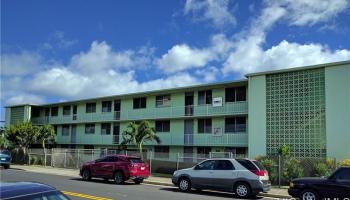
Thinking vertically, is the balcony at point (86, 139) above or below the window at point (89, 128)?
below

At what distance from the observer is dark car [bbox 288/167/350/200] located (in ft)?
45.8

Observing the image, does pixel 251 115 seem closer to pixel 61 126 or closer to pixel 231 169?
pixel 231 169

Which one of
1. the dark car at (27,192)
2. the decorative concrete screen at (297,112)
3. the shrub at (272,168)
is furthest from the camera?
the decorative concrete screen at (297,112)

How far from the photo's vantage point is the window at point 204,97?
36.5 m

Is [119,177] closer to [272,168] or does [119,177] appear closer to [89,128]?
[272,168]

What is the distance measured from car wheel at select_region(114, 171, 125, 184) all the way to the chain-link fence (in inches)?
276

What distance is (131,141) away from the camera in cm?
3581

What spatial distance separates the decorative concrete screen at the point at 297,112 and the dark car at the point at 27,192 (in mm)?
25198

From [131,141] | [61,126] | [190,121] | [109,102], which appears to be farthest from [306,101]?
[61,126]

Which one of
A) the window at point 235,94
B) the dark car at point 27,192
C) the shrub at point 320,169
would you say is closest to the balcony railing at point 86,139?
the window at point 235,94

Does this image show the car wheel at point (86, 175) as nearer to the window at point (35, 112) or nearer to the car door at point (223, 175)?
the car door at point (223, 175)

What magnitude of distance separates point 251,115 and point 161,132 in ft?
35.9

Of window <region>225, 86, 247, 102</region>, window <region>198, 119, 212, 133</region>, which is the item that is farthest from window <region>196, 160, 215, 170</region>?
window <region>198, 119, 212, 133</region>

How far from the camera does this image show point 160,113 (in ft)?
130
